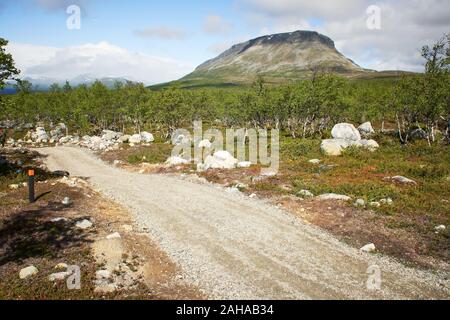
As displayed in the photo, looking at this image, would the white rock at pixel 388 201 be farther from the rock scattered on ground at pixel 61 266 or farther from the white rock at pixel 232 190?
the rock scattered on ground at pixel 61 266

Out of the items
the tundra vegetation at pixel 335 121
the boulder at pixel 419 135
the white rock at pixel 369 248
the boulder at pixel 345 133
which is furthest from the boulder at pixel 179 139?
the white rock at pixel 369 248

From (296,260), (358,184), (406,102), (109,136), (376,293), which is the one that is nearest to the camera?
(376,293)

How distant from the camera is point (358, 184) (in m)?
28.4

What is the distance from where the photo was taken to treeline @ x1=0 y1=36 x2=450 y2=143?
51125mm

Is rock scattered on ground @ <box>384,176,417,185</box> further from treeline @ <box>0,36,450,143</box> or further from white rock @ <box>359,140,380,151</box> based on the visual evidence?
treeline @ <box>0,36,450,143</box>

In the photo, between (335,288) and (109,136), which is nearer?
(335,288)

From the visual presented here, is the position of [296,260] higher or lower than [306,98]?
lower

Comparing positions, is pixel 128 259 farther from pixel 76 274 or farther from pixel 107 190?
pixel 107 190

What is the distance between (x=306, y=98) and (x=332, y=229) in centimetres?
4767

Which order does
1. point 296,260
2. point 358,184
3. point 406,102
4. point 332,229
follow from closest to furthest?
point 296,260, point 332,229, point 358,184, point 406,102

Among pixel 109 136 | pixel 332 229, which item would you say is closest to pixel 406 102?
pixel 332 229

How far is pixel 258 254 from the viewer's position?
15703 mm

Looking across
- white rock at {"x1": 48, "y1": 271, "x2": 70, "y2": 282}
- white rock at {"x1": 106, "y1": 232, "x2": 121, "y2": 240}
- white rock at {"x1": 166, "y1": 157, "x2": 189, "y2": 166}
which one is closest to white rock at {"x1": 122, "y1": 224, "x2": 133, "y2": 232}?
white rock at {"x1": 106, "y1": 232, "x2": 121, "y2": 240}

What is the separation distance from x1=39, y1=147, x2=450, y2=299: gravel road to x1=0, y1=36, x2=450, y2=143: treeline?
105ft
